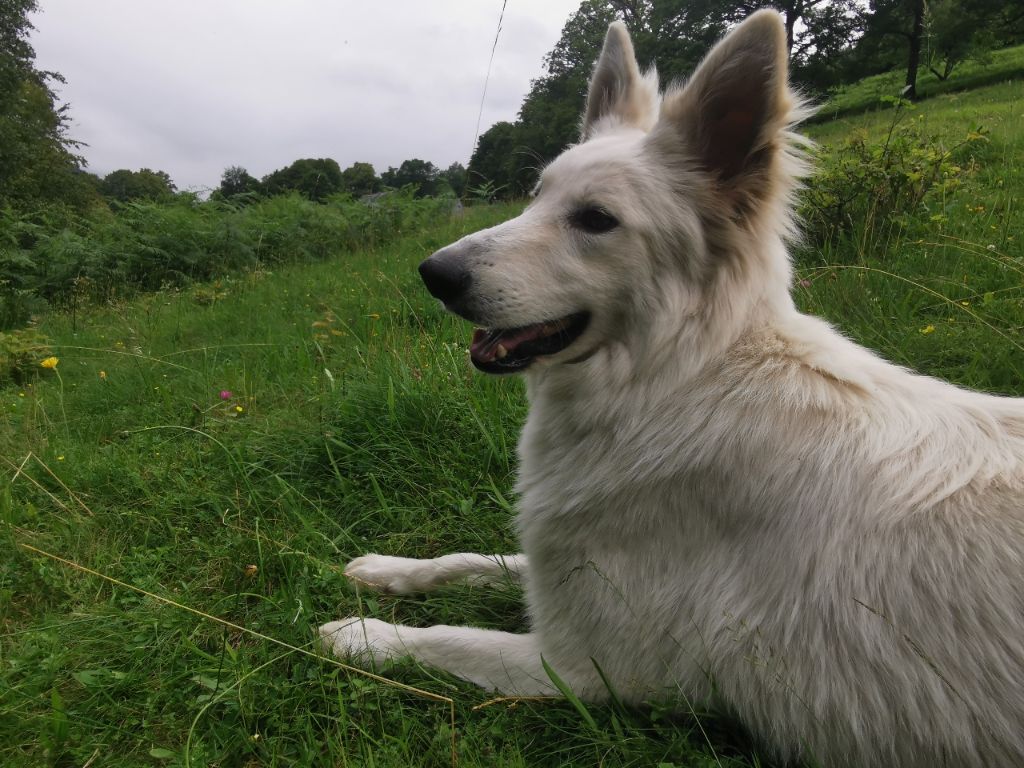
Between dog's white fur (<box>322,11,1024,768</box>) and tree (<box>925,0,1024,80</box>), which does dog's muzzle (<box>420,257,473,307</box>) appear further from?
tree (<box>925,0,1024,80</box>)

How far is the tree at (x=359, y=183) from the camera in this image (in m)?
14.1

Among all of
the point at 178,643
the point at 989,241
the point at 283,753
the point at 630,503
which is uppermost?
the point at 989,241

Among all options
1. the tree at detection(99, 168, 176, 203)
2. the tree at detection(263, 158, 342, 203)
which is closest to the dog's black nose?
the tree at detection(263, 158, 342, 203)

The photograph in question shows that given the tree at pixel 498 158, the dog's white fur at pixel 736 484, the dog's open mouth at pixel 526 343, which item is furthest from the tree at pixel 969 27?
the dog's open mouth at pixel 526 343

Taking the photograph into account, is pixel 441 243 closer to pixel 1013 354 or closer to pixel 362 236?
pixel 362 236

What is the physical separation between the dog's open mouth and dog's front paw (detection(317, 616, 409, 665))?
0.97 meters

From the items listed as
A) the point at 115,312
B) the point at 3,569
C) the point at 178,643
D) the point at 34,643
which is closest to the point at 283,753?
the point at 178,643

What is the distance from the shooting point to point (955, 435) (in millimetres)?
1516

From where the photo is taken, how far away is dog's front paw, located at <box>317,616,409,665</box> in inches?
77.5

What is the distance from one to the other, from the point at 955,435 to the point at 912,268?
2911 millimetres

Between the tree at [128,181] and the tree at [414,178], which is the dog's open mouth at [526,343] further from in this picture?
the tree at [128,181]

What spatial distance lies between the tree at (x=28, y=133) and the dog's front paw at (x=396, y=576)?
76.5ft

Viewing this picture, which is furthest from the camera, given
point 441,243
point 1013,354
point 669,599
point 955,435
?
point 441,243

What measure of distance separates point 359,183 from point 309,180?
1.50 meters
